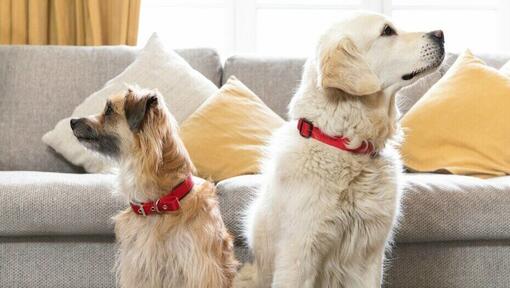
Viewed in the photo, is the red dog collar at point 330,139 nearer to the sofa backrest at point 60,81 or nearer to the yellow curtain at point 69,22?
the sofa backrest at point 60,81

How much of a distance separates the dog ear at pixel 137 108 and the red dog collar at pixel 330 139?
50 centimetres

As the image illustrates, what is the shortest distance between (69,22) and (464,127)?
2188mm

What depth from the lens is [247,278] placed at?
2.55 m

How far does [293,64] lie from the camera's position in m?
3.84

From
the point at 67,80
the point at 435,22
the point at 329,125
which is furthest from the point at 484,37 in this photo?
the point at 329,125

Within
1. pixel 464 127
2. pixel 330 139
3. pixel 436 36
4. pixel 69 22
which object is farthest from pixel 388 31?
pixel 69 22

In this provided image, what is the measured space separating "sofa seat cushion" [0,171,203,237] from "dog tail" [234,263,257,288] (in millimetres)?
528

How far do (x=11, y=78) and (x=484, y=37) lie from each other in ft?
9.08

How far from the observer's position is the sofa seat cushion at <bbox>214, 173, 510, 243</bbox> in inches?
112

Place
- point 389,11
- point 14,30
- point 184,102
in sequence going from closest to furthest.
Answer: point 184,102 < point 14,30 < point 389,11

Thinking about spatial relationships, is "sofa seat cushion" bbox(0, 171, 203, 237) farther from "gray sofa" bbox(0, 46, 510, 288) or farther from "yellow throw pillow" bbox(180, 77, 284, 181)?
"yellow throw pillow" bbox(180, 77, 284, 181)

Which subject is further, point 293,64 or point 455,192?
point 293,64

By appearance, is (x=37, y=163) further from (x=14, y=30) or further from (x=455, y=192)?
(x=455, y=192)

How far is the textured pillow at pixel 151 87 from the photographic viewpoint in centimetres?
351
